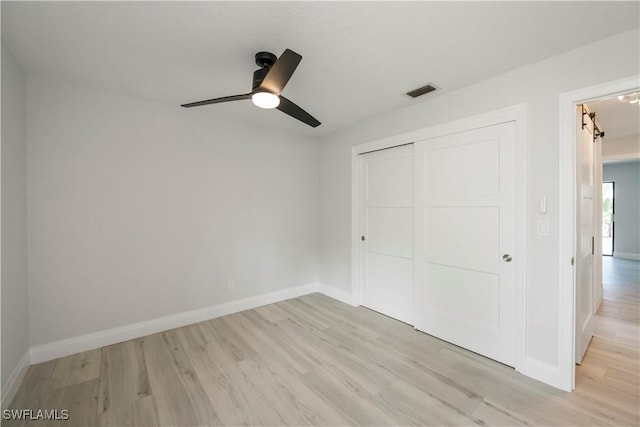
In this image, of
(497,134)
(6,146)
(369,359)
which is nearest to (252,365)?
(369,359)

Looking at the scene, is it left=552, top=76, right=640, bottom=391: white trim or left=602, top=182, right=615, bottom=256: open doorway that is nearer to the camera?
left=552, top=76, right=640, bottom=391: white trim

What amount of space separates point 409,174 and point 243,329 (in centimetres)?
262

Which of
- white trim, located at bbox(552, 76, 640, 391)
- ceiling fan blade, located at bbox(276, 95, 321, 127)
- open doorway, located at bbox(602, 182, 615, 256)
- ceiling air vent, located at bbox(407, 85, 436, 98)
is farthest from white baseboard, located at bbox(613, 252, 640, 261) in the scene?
Result: ceiling fan blade, located at bbox(276, 95, 321, 127)

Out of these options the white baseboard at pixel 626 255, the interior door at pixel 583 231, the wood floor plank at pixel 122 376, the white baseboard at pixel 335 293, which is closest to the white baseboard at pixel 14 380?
the wood floor plank at pixel 122 376

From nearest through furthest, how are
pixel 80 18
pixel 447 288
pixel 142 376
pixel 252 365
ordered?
pixel 80 18
pixel 142 376
pixel 252 365
pixel 447 288

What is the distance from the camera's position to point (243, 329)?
2.96m

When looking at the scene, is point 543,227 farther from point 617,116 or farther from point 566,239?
point 617,116

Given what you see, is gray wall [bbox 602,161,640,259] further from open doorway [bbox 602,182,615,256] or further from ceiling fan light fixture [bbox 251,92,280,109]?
ceiling fan light fixture [bbox 251,92,280,109]

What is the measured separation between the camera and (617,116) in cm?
343

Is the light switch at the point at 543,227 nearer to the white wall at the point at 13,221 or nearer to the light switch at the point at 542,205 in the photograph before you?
the light switch at the point at 542,205

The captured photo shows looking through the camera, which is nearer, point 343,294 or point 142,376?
point 142,376

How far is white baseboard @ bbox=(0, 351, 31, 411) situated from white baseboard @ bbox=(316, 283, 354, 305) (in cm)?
320

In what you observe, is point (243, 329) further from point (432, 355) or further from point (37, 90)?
point (37, 90)

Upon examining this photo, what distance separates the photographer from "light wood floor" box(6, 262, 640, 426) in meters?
1.71
